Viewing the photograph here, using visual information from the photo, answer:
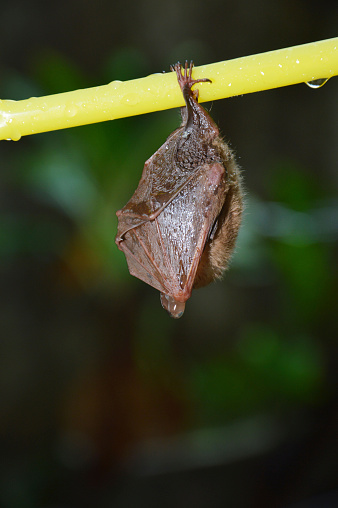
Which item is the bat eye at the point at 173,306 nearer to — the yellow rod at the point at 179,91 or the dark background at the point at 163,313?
the yellow rod at the point at 179,91

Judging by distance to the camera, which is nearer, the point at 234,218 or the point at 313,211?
the point at 234,218

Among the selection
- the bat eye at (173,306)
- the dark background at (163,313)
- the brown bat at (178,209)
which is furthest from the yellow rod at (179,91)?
the dark background at (163,313)

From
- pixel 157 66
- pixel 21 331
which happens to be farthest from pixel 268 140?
pixel 21 331

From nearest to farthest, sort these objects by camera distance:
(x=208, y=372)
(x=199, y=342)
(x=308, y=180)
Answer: (x=308, y=180) → (x=208, y=372) → (x=199, y=342)

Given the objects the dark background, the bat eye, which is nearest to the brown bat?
the bat eye

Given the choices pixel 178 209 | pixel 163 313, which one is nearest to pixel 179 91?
pixel 178 209

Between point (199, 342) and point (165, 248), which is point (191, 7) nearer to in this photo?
point (199, 342)

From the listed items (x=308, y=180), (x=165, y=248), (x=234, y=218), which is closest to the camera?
(x=165, y=248)

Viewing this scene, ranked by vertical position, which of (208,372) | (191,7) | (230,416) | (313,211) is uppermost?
(191,7)
